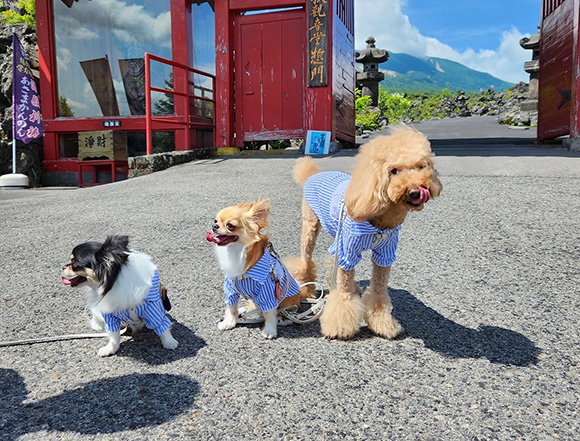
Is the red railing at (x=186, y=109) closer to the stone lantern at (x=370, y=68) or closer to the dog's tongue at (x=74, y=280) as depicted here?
the dog's tongue at (x=74, y=280)

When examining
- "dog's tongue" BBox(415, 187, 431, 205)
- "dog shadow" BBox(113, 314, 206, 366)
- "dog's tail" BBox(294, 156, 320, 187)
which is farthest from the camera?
"dog's tail" BBox(294, 156, 320, 187)

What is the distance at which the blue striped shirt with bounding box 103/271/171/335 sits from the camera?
236 cm

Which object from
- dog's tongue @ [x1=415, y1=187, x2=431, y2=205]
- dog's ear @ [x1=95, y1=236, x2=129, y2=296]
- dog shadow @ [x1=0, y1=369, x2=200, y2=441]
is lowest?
dog shadow @ [x1=0, y1=369, x2=200, y2=441]

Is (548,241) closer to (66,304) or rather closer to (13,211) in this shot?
(66,304)

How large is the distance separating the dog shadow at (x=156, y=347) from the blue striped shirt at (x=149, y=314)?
0.41ft

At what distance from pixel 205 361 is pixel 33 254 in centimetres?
267

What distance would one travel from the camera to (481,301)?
9.88 feet

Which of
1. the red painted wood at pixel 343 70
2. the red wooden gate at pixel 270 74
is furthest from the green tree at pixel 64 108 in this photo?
the red painted wood at pixel 343 70

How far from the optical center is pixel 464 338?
2.56 m

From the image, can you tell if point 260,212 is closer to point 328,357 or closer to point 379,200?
point 379,200

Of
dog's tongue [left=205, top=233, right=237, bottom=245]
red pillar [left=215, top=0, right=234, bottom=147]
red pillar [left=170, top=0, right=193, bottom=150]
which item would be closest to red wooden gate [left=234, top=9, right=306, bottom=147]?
red pillar [left=215, top=0, right=234, bottom=147]

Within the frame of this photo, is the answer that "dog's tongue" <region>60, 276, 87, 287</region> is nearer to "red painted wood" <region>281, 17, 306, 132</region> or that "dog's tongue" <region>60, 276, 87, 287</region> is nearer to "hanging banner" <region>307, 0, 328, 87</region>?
"hanging banner" <region>307, 0, 328, 87</region>

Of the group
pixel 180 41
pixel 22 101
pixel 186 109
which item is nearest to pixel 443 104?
pixel 180 41

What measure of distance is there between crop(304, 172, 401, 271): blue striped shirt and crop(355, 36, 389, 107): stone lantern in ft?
63.0
